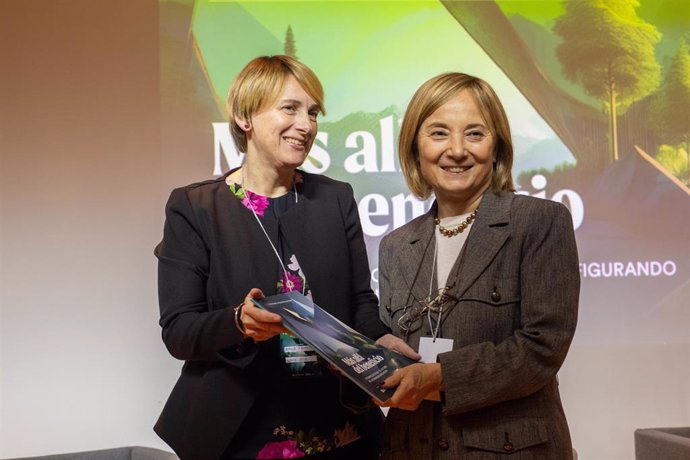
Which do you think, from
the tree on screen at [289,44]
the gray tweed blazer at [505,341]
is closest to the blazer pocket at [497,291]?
the gray tweed blazer at [505,341]

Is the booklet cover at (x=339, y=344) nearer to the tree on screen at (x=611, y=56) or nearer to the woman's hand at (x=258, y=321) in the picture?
the woman's hand at (x=258, y=321)

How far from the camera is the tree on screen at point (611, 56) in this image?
169 inches

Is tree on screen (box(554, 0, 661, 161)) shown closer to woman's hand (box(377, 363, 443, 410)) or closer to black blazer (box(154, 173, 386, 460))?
black blazer (box(154, 173, 386, 460))

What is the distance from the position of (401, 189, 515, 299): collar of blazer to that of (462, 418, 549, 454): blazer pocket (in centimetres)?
33

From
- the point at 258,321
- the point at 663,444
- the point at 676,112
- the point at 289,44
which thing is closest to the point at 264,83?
the point at 258,321

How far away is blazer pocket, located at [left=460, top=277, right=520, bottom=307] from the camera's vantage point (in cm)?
199

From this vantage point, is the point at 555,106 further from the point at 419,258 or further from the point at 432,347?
the point at 432,347

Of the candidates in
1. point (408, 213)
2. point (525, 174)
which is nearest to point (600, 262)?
point (525, 174)

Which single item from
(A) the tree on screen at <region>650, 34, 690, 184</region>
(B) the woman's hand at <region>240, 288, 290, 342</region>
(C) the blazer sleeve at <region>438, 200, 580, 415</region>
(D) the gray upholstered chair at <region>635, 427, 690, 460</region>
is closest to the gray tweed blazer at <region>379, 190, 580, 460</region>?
(C) the blazer sleeve at <region>438, 200, 580, 415</region>

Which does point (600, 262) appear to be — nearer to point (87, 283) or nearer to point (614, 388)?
point (614, 388)

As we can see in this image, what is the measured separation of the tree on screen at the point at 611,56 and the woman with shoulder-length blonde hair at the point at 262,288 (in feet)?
8.13

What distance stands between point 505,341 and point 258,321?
601 mm

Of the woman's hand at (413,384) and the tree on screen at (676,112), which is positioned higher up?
the tree on screen at (676,112)

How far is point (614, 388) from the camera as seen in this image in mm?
4312
